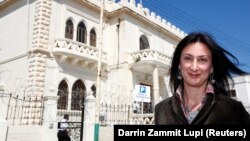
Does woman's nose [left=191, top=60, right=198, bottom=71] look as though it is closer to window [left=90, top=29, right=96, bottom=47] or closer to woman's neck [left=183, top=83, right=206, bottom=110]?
woman's neck [left=183, top=83, right=206, bottom=110]

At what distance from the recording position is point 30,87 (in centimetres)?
1496

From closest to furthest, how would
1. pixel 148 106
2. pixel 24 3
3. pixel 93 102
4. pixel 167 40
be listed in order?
pixel 93 102 → pixel 24 3 → pixel 148 106 → pixel 167 40

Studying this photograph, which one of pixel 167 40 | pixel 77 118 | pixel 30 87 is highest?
pixel 167 40

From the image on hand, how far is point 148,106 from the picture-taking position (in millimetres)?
20750

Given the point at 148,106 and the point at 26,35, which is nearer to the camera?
the point at 26,35

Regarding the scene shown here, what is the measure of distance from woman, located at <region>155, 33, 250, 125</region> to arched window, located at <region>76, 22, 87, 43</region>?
56.4 ft

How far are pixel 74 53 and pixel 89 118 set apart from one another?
6.13 meters

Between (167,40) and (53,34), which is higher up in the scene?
(167,40)

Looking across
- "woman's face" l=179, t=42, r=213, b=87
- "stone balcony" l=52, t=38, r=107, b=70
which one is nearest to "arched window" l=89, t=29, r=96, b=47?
"stone balcony" l=52, t=38, r=107, b=70

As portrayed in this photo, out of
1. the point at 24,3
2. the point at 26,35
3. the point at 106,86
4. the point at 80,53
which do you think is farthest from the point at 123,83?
the point at 24,3

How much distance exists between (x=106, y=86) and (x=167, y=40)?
28.2 feet

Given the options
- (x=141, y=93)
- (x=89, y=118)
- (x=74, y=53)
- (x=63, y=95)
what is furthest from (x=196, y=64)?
(x=63, y=95)

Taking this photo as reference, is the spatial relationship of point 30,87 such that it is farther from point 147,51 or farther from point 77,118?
point 147,51

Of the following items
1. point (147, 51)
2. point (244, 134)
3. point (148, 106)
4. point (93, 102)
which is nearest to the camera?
point (244, 134)
